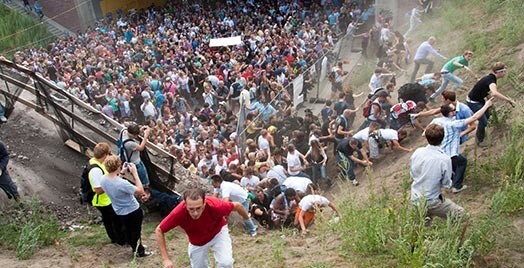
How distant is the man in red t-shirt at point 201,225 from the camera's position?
4.76m

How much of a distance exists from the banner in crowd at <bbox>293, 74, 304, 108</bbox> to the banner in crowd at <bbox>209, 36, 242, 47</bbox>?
589cm

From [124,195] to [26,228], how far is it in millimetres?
1679

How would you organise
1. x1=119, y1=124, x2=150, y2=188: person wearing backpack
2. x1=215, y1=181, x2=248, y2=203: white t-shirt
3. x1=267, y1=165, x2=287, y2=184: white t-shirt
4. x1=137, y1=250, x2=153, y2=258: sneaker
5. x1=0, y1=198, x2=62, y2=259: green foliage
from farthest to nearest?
x1=267, y1=165, x2=287, y2=184: white t-shirt < x1=215, y1=181, x2=248, y2=203: white t-shirt < x1=119, y1=124, x2=150, y2=188: person wearing backpack < x1=137, y1=250, x2=153, y2=258: sneaker < x1=0, y1=198, x2=62, y2=259: green foliage

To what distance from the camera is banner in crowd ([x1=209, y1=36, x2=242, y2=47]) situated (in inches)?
794

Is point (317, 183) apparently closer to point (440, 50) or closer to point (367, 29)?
point (440, 50)

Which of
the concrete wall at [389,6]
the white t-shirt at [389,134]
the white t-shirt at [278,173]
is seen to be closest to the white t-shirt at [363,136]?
the white t-shirt at [389,134]

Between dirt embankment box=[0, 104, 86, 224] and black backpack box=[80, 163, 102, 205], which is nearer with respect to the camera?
black backpack box=[80, 163, 102, 205]

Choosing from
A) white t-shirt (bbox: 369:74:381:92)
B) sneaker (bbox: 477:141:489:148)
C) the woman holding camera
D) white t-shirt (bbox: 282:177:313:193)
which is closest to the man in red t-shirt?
the woman holding camera

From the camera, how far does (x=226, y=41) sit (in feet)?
66.9

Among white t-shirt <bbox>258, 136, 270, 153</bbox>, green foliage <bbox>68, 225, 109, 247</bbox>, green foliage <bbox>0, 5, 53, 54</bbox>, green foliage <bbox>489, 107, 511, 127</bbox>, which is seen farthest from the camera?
green foliage <bbox>0, 5, 53, 54</bbox>

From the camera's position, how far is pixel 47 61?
18188mm

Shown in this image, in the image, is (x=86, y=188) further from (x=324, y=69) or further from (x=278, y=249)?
(x=324, y=69)

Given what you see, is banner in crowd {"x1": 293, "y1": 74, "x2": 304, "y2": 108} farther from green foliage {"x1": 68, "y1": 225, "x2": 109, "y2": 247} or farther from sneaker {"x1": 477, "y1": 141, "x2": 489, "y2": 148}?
green foliage {"x1": 68, "y1": 225, "x2": 109, "y2": 247}

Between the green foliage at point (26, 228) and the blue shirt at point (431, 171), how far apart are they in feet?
15.9
